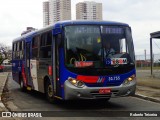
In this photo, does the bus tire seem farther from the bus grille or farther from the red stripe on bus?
the bus grille

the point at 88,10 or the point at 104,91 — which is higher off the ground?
the point at 88,10

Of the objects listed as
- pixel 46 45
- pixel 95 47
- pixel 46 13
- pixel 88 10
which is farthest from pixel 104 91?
pixel 46 13

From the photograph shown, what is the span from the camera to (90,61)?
1240 centimetres

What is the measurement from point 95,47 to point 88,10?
23253mm

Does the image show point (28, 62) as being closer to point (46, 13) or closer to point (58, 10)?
point (46, 13)

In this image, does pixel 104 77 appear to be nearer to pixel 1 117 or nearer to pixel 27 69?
pixel 1 117

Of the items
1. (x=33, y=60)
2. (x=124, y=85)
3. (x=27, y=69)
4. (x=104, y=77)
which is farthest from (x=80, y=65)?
(x=27, y=69)

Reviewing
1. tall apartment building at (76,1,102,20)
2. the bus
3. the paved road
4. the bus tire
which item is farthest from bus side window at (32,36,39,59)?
tall apartment building at (76,1,102,20)

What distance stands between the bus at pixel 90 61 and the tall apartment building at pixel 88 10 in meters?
20.9

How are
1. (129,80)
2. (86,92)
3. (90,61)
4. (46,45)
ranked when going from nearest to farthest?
(86,92) → (90,61) → (129,80) → (46,45)

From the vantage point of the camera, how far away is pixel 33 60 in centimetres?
1670

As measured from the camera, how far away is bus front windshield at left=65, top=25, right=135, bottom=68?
1239cm

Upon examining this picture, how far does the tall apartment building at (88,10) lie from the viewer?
113 ft

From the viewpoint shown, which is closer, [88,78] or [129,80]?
[88,78]
